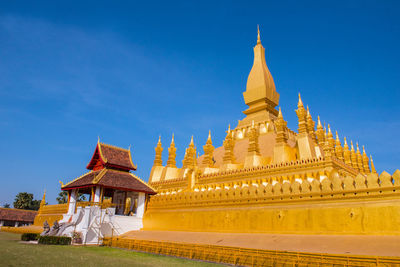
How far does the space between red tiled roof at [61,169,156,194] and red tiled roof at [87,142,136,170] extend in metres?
0.51

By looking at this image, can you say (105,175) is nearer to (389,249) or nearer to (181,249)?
(181,249)

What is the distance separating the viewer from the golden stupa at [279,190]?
11516mm

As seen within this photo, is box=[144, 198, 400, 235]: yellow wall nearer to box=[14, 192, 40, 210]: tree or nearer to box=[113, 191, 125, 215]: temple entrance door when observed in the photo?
box=[113, 191, 125, 215]: temple entrance door

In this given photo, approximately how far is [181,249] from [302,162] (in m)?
8.54

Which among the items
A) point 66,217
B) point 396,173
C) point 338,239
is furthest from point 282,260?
point 66,217

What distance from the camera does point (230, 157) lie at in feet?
77.7

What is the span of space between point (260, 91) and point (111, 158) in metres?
17.6

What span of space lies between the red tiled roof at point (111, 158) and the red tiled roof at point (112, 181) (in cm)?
51

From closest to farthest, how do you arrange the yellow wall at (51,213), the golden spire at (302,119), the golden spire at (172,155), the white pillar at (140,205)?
the golden spire at (302,119) < the white pillar at (140,205) < the yellow wall at (51,213) < the golden spire at (172,155)

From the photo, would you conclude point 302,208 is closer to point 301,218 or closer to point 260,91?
point 301,218

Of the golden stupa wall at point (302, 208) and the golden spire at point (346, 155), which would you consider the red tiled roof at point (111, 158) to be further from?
the golden spire at point (346, 155)

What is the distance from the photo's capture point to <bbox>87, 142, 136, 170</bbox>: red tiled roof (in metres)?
21.7

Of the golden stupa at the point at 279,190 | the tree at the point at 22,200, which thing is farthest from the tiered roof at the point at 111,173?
the tree at the point at 22,200

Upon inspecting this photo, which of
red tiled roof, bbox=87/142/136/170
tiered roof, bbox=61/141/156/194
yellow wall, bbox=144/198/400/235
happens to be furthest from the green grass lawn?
red tiled roof, bbox=87/142/136/170
